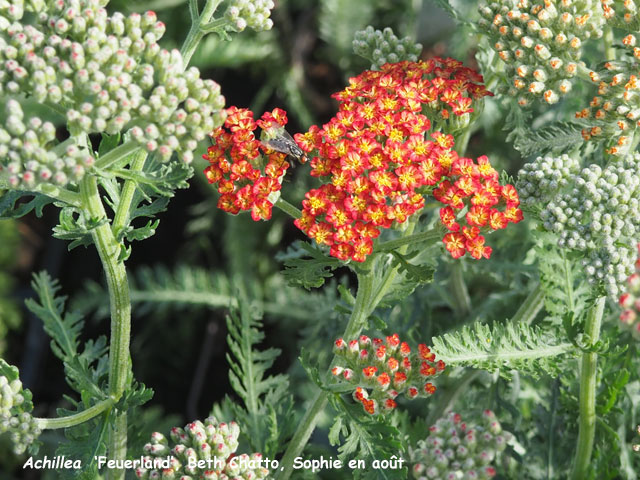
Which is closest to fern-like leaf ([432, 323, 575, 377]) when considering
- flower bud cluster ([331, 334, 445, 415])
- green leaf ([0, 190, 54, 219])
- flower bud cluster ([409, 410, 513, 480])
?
flower bud cluster ([331, 334, 445, 415])

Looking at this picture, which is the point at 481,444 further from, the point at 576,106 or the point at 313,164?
the point at 576,106

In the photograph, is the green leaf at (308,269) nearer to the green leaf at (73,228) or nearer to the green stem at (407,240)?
the green stem at (407,240)

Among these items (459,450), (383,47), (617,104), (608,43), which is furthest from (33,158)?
(608,43)

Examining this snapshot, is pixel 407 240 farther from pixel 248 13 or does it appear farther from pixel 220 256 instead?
pixel 220 256

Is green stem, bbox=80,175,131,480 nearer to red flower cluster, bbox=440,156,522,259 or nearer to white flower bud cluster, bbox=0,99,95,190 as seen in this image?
white flower bud cluster, bbox=0,99,95,190

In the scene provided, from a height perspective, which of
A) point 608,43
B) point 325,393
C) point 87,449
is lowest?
point 87,449
